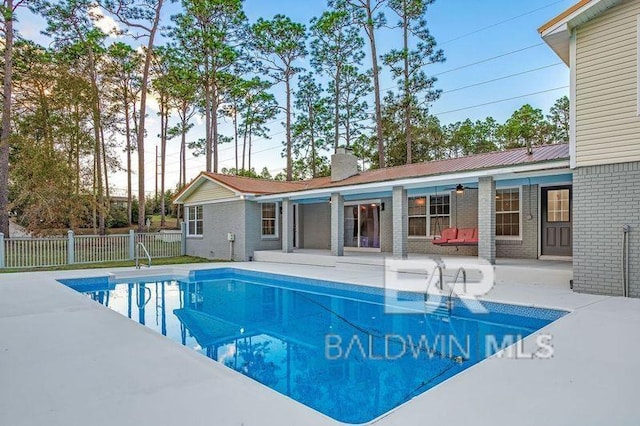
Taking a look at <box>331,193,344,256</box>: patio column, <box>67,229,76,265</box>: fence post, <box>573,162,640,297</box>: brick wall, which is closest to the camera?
<box>573,162,640,297</box>: brick wall

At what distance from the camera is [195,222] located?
19.1m

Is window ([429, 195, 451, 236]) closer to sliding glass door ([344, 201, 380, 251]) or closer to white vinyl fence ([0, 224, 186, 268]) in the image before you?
sliding glass door ([344, 201, 380, 251])

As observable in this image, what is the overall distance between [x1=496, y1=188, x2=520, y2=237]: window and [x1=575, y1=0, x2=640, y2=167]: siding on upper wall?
4.07m

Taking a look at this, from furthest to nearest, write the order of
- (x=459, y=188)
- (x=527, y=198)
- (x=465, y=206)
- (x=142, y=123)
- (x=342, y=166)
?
(x=142, y=123)
(x=342, y=166)
(x=465, y=206)
(x=527, y=198)
(x=459, y=188)

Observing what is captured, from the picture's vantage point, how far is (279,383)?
4.38 meters

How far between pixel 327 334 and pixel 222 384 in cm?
295

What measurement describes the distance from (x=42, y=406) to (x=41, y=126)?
21169 mm

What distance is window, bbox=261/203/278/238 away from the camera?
17.0 meters

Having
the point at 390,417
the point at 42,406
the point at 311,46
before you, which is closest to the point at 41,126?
the point at 311,46

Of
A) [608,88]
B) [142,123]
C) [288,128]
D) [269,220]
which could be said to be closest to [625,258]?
[608,88]

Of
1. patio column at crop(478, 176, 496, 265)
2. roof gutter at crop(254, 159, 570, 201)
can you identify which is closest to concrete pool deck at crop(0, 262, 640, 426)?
roof gutter at crop(254, 159, 570, 201)

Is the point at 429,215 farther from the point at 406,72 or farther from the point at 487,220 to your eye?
the point at 406,72

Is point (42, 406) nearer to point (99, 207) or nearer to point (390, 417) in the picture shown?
point (390, 417)

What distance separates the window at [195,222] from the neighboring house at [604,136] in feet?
50.0
